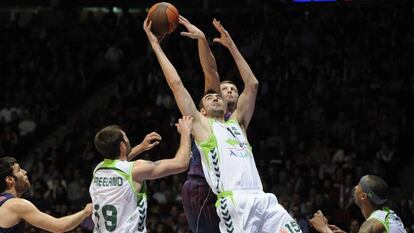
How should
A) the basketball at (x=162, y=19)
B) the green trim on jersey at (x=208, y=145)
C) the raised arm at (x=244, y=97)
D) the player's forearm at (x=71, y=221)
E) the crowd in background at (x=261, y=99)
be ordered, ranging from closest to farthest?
the player's forearm at (x=71, y=221)
the green trim on jersey at (x=208, y=145)
the basketball at (x=162, y=19)
the raised arm at (x=244, y=97)
the crowd in background at (x=261, y=99)

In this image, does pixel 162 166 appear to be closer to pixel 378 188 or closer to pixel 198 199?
pixel 198 199

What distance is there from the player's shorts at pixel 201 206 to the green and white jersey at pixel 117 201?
1057 millimetres

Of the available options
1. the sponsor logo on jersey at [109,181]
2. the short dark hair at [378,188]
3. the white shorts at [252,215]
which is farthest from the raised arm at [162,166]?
the short dark hair at [378,188]

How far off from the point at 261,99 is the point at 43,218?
10633 mm

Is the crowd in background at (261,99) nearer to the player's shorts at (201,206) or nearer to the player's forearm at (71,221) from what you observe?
the player's shorts at (201,206)

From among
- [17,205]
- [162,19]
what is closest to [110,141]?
[17,205]

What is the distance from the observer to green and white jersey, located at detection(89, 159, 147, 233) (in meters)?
6.07

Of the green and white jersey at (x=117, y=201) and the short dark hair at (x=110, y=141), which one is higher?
the short dark hair at (x=110, y=141)

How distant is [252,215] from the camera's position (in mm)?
6484

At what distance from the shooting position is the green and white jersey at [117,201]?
6.07 meters

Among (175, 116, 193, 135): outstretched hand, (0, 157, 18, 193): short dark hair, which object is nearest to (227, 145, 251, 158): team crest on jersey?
(175, 116, 193, 135): outstretched hand

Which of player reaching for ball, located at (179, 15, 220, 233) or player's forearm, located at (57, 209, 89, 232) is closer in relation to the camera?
player's forearm, located at (57, 209, 89, 232)

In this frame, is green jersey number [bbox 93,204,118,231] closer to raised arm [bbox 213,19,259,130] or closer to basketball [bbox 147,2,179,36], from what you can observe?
raised arm [bbox 213,19,259,130]

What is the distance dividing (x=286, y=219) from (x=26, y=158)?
1114 cm
